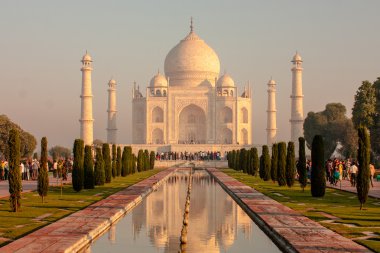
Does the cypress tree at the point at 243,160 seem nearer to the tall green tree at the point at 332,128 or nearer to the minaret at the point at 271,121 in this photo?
the tall green tree at the point at 332,128

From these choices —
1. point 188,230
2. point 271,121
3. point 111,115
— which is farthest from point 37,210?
point 111,115

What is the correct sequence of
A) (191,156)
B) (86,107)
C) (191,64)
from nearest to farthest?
1. (191,156)
2. (86,107)
3. (191,64)

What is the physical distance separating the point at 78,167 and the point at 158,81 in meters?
42.6

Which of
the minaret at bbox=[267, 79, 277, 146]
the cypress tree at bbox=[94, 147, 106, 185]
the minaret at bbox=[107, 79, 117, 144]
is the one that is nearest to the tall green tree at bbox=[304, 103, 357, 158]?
the minaret at bbox=[267, 79, 277, 146]

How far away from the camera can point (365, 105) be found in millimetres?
35219

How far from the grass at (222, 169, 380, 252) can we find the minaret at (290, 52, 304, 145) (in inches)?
1393

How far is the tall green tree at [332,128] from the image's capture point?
4672 centimetres

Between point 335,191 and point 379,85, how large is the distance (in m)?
19.0

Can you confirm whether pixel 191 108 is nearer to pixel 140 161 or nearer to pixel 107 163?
pixel 140 161

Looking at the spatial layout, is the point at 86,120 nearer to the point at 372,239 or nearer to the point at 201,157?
the point at 201,157

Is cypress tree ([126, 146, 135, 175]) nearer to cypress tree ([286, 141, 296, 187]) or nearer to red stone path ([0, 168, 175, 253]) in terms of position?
cypress tree ([286, 141, 296, 187])

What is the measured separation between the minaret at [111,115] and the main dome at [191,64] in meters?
5.81

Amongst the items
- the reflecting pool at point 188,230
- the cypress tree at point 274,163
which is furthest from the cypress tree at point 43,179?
the cypress tree at point 274,163

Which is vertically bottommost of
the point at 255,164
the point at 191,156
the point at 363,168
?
the point at 363,168
